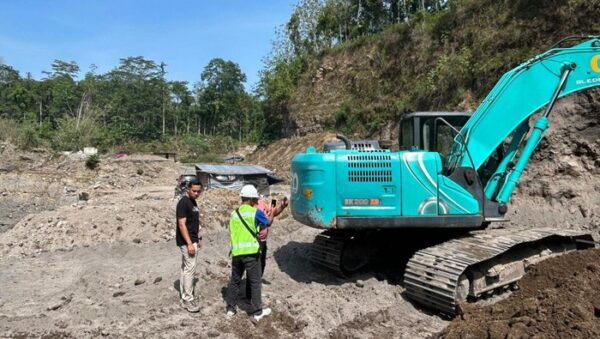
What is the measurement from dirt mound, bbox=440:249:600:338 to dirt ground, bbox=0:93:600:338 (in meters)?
0.01

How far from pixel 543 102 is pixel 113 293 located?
6293 mm

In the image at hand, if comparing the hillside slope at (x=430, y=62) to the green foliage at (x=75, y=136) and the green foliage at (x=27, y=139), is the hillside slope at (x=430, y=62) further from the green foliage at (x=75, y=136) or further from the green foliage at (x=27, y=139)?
the green foliage at (x=27, y=139)

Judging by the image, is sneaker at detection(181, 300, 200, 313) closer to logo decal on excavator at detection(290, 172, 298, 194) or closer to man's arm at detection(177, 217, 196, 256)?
man's arm at detection(177, 217, 196, 256)

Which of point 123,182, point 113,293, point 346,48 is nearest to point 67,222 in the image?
point 113,293

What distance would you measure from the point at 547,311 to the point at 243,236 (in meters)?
3.15

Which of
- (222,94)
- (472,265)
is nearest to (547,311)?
(472,265)

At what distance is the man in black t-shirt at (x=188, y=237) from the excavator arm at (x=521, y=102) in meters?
3.41

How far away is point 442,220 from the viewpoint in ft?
21.1

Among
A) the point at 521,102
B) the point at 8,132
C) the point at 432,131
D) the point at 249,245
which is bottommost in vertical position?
the point at 249,245

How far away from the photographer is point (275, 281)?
7312 millimetres

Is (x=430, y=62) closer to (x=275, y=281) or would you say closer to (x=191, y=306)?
(x=275, y=281)

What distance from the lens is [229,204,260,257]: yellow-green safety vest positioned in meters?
5.71

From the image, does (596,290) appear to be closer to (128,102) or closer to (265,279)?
(265,279)

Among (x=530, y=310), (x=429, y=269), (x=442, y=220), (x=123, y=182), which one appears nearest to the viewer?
(x=530, y=310)
